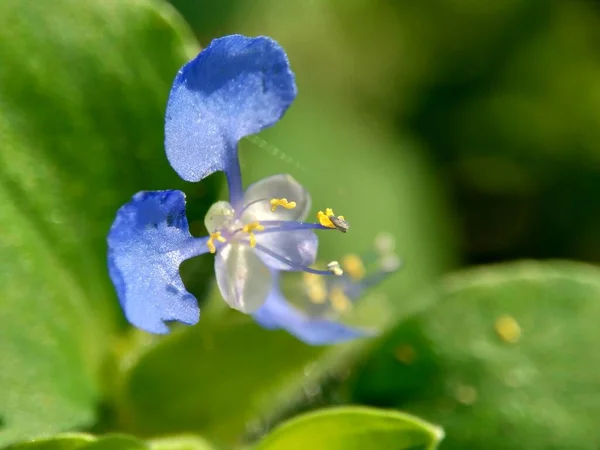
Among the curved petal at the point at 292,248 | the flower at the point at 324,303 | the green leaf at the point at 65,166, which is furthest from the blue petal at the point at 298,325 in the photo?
the green leaf at the point at 65,166

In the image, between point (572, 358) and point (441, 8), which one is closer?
point (572, 358)

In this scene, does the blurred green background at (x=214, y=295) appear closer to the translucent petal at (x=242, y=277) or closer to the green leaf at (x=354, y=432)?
the green leaf at (x=354, y=432)

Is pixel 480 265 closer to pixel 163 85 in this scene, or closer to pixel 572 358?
pixel 572 358

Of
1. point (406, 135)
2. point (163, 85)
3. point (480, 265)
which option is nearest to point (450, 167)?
point (406, 135)

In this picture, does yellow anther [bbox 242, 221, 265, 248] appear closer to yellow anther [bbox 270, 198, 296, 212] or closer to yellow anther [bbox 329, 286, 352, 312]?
yellow anther [bbox 270, 198, 296, 212]

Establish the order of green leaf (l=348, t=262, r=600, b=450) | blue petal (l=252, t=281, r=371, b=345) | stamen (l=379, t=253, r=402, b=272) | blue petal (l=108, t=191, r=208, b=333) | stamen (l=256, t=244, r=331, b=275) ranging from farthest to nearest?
stamen (l=379, t=253, r=402, b=272)
green leaf (l=348, t=262, r=600, b=450)
blue petal (l=252, t=281, r=371, b=345)
stamen (l=256, t=244, r=331, b=275)
blue petal (l=108, t=191, r=208, b=333)

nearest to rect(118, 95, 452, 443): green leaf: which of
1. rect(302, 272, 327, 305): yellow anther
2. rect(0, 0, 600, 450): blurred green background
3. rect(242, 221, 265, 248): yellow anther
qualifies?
rect(0, 0, 600, 450): blurred green background

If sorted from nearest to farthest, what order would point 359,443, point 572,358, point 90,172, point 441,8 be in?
point 359,443 < point 90,172 < point 572,358 < point 441,8
